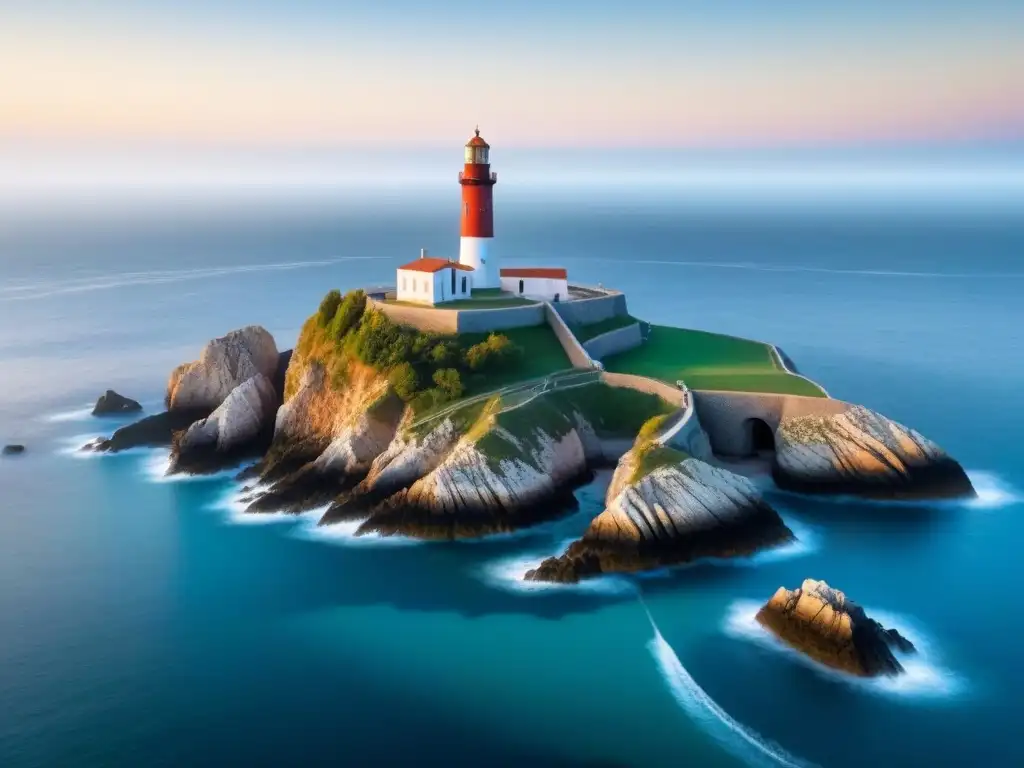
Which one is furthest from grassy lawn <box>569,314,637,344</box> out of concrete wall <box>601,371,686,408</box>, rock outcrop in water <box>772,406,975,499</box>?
rock outcrop in water <box>772,406,975,499</box>

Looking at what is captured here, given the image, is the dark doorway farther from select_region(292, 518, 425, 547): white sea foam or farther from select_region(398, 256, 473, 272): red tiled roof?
select_region(398, 256, 473, 272): red tiled roof

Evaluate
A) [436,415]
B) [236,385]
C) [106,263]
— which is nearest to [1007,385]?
[436,415]

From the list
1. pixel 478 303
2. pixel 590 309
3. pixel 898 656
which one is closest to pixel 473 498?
pixel 898 656

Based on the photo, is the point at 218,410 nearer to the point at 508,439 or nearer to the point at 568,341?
the point at 508,439

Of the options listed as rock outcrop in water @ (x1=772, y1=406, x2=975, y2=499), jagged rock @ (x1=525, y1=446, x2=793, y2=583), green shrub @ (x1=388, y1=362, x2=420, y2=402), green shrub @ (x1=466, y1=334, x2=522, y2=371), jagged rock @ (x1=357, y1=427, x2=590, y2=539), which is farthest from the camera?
green shrub @ (x1=466, y1=334, x2=522, y2=371)

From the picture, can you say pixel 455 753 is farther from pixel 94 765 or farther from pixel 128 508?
pixel 128 508

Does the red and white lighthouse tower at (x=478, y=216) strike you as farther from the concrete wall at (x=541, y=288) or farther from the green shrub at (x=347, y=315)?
the green shrub at (x=347, y=315)
